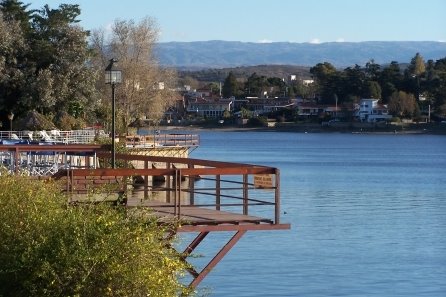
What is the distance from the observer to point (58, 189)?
1559 cm

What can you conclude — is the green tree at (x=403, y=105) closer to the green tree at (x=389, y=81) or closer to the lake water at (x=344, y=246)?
the green tree at (x=389, y=81)

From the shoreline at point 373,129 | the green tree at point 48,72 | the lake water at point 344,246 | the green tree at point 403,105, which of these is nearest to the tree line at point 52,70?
the green tree at point 48,72

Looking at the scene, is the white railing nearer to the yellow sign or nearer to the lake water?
the lake water

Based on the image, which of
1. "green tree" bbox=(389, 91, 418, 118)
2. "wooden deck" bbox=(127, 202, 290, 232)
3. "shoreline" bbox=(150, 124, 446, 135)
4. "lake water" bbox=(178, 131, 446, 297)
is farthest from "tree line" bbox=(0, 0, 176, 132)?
"green tree" bbox=(389, 91, 418, 118)

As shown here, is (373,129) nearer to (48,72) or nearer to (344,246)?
(48,72)

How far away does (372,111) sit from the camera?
597 ft

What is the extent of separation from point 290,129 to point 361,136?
1893 centimetres

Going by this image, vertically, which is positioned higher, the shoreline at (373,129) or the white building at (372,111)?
the white building at (372,111)

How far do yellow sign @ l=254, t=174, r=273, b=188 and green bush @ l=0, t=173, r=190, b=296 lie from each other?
2.62 meters

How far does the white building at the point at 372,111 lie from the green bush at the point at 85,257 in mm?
168953

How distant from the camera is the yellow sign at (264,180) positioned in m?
15.5

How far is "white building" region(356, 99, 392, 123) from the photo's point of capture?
181250 millimetres

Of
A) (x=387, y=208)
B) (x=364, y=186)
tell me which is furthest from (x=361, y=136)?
(x=387, y=208)

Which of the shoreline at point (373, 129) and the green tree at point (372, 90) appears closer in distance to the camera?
the shoreline at point (373, 129)
